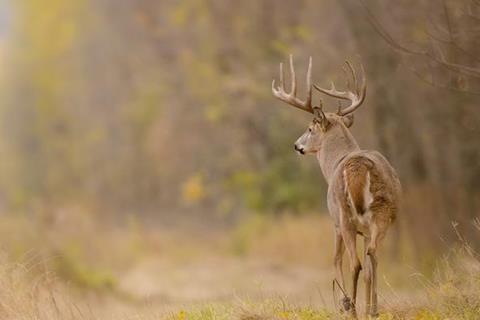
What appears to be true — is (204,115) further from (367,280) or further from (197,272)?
(367,280)

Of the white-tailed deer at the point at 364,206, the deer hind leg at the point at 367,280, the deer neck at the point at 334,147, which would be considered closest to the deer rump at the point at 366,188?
the white-tailed deer at the point at 364,206

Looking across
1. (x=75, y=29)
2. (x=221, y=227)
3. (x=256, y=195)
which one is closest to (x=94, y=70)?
(x=75, y=29)

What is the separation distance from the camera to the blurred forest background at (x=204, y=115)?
20281 millimetres

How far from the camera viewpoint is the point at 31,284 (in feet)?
35.3

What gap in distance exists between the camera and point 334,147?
10.1 meters

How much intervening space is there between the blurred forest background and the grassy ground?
2.28 ft

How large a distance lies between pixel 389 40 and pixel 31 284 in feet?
14.5

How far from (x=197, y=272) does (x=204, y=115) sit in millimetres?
9717

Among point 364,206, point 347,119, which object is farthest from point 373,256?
point 347,119

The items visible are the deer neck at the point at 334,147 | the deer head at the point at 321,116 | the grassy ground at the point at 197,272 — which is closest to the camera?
the grassy ground at the point at 197,272

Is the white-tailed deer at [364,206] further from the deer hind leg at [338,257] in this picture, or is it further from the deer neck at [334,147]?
the deer neck at [334,147]

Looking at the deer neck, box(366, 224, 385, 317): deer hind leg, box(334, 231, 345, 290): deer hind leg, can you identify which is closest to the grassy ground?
box(366, 224, 385, 317): deer hind leg

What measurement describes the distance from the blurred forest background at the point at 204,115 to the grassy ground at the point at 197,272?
69 centimetres

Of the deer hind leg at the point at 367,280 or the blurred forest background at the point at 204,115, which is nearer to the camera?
the deer hind leg at the point at 367,280
